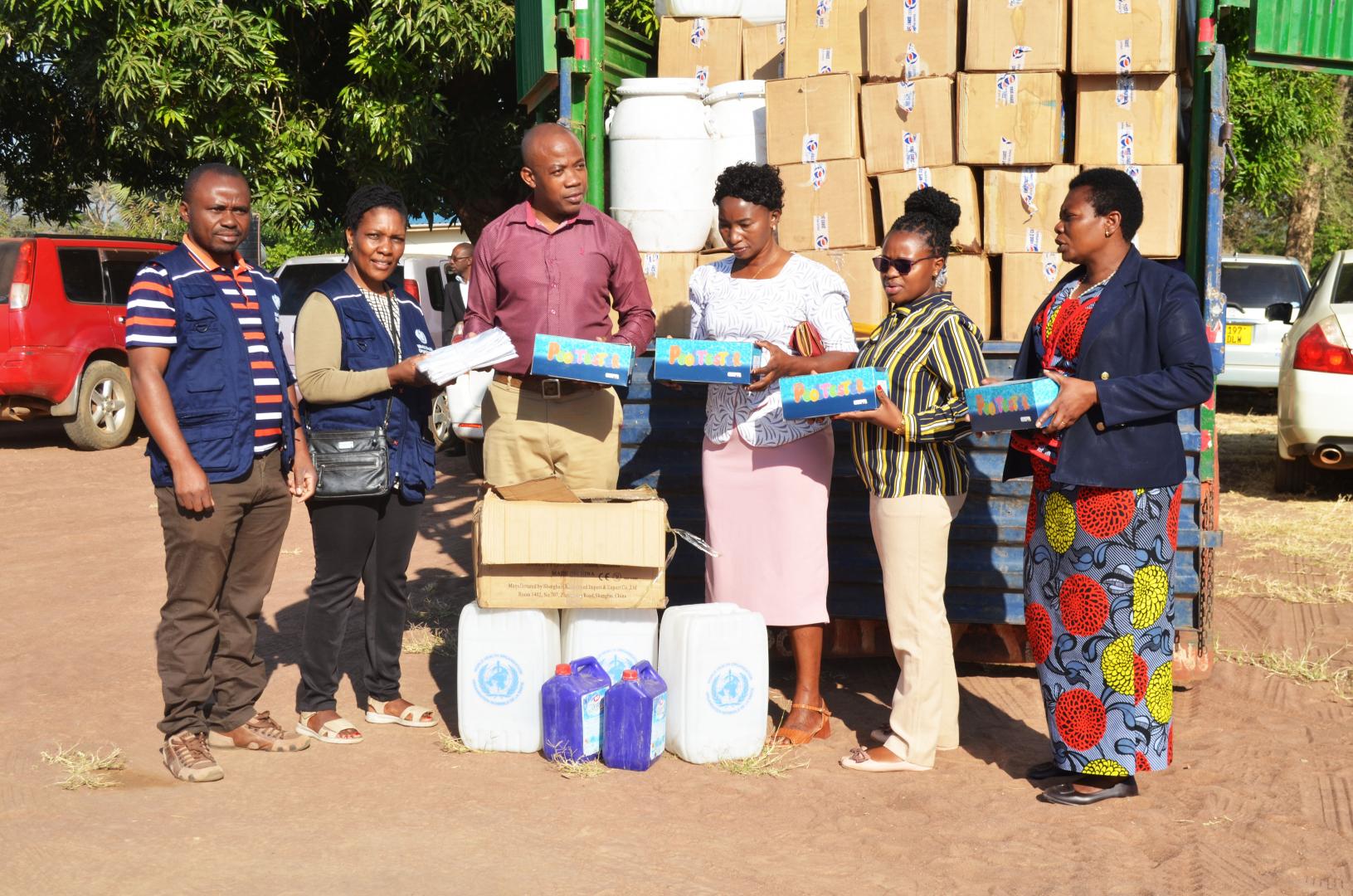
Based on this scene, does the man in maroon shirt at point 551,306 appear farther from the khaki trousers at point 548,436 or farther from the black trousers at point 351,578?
the black trousers at point 351,578

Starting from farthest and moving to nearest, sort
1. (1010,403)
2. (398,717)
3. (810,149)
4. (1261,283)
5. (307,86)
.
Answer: (1261,283)
(307,86)
(810,149)
(398,717)
(1010,403)

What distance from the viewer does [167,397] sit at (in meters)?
3.95

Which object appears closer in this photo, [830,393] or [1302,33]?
[830,393]

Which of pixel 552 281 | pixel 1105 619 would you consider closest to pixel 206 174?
pixel 552 281

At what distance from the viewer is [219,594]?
168 inches

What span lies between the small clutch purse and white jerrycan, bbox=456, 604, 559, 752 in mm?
1214

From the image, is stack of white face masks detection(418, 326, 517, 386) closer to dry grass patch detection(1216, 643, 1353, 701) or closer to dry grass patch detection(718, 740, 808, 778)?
dry grass patch detection(718, 740, 808, 778)

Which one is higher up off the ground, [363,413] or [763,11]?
[763,11]

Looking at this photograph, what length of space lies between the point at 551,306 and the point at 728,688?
1416mm

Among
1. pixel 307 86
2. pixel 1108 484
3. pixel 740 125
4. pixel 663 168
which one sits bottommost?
pixel 1108 484

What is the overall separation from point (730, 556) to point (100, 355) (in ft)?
31.3

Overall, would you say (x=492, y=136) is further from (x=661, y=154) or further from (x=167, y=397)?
(x=167, y=397)

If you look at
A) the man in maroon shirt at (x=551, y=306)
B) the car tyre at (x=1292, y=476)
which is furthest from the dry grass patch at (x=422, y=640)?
the car tyre at (x=1292, y=476)

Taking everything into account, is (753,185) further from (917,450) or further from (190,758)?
(190,758)
